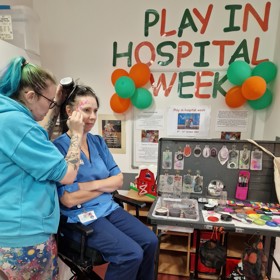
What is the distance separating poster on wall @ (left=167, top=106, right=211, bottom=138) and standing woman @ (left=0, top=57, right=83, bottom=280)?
147cm

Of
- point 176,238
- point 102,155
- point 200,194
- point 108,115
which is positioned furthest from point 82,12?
Result: point 176,238

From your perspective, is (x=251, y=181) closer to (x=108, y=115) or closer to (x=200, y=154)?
(x=200, y=154)

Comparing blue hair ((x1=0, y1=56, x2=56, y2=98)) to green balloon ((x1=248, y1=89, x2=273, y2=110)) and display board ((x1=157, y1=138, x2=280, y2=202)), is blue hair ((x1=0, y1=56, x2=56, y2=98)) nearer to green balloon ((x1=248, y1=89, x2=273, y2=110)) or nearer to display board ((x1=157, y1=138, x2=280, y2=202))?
display board ((x1=157, y1=138, x2=280, y2=202))

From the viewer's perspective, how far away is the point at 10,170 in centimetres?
86

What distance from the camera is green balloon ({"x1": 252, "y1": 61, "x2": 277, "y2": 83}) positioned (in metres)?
1.94

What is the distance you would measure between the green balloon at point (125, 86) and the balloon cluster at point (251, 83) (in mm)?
908

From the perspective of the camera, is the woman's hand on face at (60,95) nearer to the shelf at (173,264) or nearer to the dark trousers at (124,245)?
the dark trousers at (124,245)

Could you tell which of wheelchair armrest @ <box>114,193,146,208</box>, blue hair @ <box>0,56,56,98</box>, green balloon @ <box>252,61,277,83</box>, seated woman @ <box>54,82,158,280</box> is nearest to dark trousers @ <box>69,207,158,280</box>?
seated woman @ <box>54,82,158,280</box>

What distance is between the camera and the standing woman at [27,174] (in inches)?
33.2

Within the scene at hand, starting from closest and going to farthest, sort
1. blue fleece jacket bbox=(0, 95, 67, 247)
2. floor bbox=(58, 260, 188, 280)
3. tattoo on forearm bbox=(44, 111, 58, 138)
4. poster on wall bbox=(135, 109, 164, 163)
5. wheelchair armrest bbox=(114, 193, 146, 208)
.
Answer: blue fleece jacket bbox=(0, 95, 67, 247)
tattoo on forearm bbox=(44, 111, 58, 138)
wheelchair armrest bbox=(114, 193, 146, 208)
floor bbox=(58, 260, 188, 280)
poster on wall bbox=(135, 109, 164, 163)

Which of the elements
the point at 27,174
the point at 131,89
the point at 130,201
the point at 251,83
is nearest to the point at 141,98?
the point at 131,89

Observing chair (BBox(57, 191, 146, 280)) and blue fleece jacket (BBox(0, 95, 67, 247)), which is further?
chair (BBox(57, 191, 146, 280))

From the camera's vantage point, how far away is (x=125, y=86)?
2094mm

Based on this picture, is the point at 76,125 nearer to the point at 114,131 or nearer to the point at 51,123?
the point at 51,123
